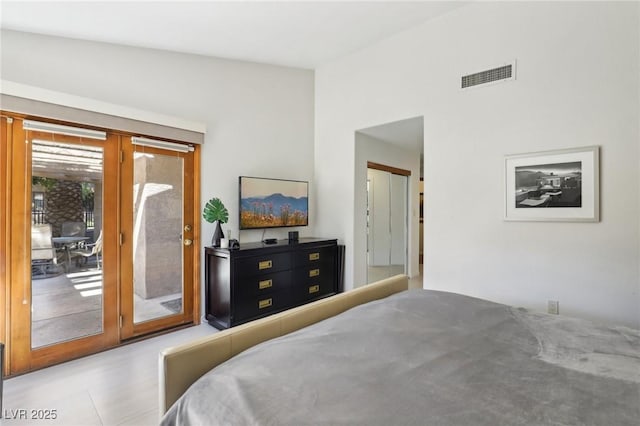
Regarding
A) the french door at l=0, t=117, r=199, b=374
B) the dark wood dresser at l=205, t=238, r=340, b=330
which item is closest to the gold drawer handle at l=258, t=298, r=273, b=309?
the dark wood dresser at l=205, t=238, r=340, b=330

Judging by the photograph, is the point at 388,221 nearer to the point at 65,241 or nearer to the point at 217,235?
the point at 217,235

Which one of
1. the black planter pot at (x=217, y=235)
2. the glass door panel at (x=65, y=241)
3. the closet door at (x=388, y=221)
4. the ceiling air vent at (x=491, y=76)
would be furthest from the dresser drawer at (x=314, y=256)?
the ceiling air vent at (x=491, y=76)

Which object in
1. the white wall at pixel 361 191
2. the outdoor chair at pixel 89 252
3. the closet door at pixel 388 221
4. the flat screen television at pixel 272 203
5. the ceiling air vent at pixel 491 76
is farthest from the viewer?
the closet door at pixel 388 221

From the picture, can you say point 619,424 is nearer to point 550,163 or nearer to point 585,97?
point 550,163

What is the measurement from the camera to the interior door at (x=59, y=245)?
7.61 ft

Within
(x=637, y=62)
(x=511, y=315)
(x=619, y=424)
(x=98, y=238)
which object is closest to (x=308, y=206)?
(x=98, y=238)

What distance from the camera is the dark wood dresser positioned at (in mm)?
3105

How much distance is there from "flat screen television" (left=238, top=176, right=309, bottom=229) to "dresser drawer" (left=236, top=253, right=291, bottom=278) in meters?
0.56

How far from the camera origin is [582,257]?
8.40ft

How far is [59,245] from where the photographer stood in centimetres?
254

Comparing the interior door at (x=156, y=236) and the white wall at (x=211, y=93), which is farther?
the interior door at (x=156, y=236)

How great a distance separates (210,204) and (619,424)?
3296 mm

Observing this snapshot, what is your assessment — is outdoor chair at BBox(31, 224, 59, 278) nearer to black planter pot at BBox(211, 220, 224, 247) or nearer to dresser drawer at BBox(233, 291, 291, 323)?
black planter pot at BBox(211, 220, 224, 247)

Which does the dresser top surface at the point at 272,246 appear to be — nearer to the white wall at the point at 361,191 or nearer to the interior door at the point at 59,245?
the white wall at the point at 361,191
